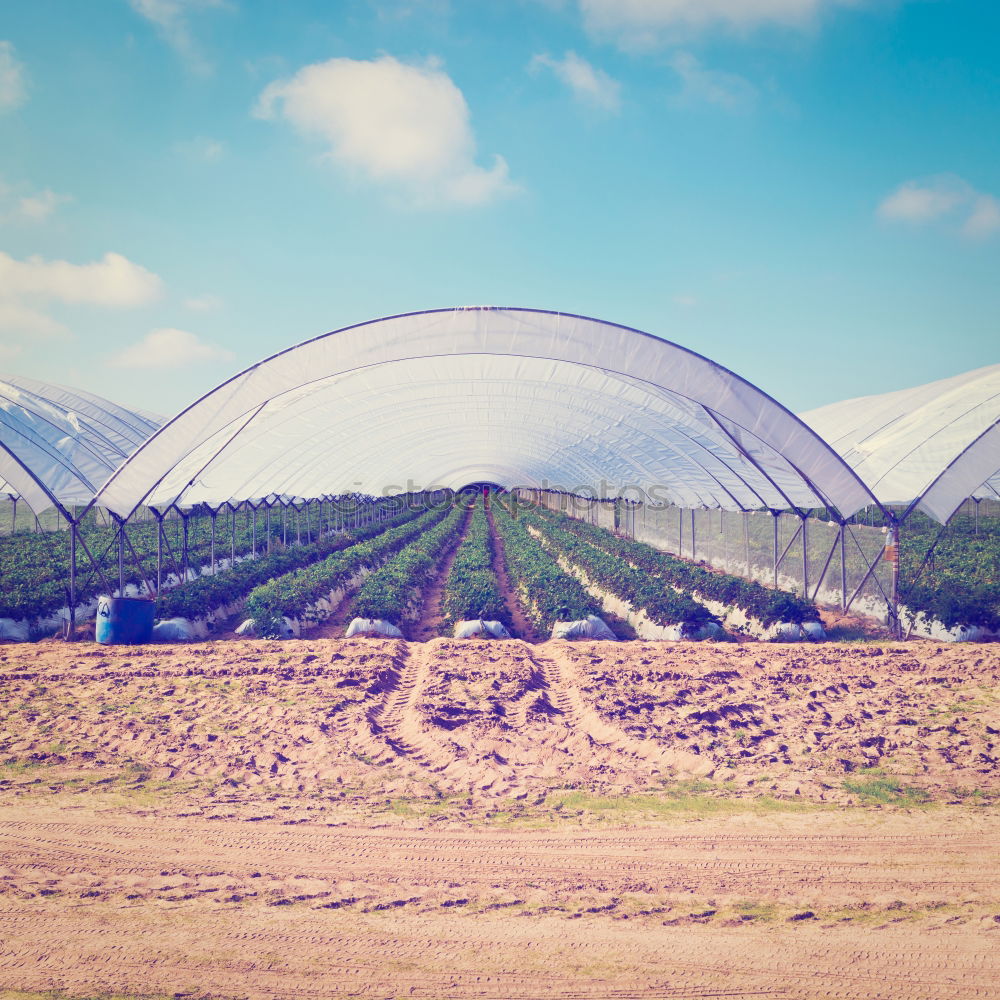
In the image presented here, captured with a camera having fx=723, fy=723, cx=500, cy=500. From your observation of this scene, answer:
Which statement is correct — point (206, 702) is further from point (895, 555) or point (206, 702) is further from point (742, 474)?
point (742, 474)

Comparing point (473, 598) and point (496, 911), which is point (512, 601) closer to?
point (473, 598)

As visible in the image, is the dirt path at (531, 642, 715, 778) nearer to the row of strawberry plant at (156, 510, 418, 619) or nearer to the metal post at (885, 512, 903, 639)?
the metal post at (885, 512, 903, 639)

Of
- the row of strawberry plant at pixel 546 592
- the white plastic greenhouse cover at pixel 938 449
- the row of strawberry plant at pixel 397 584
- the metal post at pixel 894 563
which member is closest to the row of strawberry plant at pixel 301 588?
the row of strawberry plant at pixel 397 584

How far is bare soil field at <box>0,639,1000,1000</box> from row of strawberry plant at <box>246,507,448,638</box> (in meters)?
2.34

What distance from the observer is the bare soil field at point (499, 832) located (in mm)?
3199

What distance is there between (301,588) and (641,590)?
5857 mm

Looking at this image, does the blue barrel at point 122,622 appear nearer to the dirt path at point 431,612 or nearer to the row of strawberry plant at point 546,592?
the dirt path at point 431,612

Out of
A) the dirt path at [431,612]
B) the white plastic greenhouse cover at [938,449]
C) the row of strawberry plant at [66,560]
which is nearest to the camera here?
the white plastic greenhouse cover at [938,449]

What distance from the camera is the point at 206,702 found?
23.2 ft

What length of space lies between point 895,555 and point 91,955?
999cm

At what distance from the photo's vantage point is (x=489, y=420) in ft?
74.5

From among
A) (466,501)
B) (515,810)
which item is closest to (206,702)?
(515,810)

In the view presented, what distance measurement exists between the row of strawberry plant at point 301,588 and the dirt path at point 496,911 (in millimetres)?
5990

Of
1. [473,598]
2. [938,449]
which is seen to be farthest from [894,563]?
[473,598]
